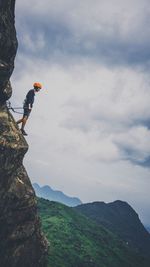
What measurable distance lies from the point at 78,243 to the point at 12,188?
356 ft

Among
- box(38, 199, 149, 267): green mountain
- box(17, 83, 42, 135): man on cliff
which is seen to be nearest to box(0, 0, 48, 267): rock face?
box(17, 83, 42, 135): man on cliff

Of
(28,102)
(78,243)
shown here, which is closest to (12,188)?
(28,102)

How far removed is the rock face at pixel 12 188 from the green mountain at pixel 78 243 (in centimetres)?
6971

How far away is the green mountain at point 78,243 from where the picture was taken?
11238 cm

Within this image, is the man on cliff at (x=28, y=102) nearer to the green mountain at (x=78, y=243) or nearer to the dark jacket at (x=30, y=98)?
the dark jacket at (x=30, y=98)

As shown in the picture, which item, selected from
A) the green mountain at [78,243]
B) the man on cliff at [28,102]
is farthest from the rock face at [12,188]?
the green mountain at [78,243]

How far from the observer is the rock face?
27.1 metres

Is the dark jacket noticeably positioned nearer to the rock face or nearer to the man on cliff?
the man on cliff

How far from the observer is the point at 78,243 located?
424 feet

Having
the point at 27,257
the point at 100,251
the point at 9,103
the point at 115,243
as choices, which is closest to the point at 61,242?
the point at 100,251

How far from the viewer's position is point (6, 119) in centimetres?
2875

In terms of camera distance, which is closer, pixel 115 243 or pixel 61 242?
pixel 61 242

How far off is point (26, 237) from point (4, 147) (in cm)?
1117

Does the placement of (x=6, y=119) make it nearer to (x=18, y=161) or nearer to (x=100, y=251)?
(x=18, y=161)
